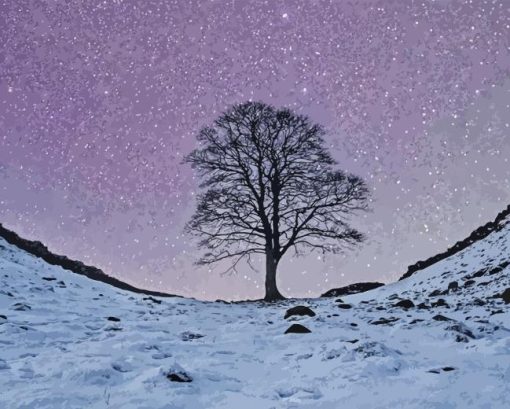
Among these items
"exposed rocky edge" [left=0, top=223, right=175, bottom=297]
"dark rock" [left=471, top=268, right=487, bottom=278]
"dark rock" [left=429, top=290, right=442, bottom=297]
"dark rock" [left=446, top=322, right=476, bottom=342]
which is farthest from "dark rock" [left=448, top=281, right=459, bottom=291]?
"exposed rocky edge" [left=0, top=223, right=175, bottom=297]

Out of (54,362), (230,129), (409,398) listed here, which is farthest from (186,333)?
(230,129)

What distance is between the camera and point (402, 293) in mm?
17000

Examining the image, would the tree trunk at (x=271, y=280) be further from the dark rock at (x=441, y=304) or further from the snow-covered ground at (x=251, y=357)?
the dark rock at (x=441, y=304)

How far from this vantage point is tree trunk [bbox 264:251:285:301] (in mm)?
20312

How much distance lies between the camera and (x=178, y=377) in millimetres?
5543

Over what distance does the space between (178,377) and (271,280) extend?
15270 mm

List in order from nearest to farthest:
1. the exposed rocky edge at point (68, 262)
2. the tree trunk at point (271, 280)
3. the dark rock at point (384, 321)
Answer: the dark rock at point (384, 321) → the tree trunk at point (271, 280) → the exposed rocky edge at point (68, 262)

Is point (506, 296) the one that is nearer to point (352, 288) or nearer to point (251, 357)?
point (251, 357)

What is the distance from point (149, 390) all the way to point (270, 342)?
3200mm

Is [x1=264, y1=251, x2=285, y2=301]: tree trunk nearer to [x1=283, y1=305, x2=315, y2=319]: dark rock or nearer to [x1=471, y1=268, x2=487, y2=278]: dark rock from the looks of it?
[x1=471, y1=268, x2=487, y2=278]: dark rock

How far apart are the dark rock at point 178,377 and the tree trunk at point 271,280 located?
48.2ft

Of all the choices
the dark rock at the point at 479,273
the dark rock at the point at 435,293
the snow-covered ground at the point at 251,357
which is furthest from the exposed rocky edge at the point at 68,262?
the dark rock at the point at 479,273

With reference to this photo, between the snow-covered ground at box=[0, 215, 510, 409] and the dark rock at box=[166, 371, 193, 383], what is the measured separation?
0.02 m

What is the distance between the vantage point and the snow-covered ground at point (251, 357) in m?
4.81
